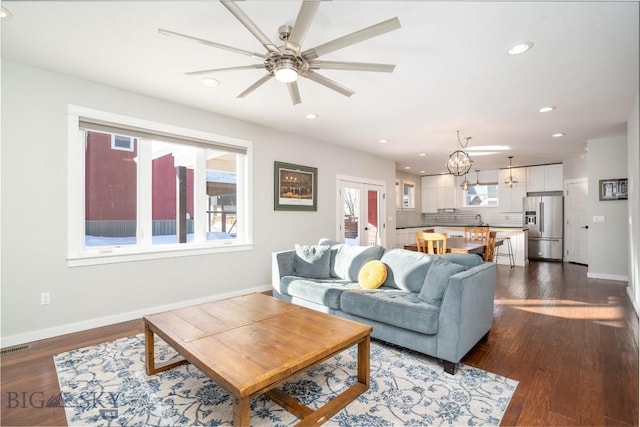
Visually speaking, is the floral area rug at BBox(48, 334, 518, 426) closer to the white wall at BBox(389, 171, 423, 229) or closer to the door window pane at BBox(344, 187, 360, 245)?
the door window pane at BBox(344, 187, 360, 245)

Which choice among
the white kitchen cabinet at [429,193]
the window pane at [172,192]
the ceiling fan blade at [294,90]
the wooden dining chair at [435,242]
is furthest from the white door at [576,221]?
the window pane at [172,192]

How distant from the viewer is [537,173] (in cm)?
789

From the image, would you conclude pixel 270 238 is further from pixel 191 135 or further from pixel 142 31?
pixel 142 31

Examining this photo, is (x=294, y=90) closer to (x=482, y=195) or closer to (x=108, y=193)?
(x=108, y=193)

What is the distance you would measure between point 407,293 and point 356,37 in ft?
7.12

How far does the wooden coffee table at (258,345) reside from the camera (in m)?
1.47

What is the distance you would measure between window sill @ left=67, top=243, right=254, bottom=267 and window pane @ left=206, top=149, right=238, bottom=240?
221 millimetres

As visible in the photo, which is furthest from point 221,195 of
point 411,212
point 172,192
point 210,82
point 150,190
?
point 411,212

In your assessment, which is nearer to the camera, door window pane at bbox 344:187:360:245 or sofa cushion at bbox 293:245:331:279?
sofa cushion at bbox 293:245:331:279

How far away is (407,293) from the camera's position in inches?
112

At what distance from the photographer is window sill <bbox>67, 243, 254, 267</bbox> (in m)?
3.05

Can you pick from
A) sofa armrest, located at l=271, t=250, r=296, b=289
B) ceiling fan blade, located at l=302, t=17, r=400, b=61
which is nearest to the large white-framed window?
sofa armrest, located at l=271, t=250, r=296, b=289

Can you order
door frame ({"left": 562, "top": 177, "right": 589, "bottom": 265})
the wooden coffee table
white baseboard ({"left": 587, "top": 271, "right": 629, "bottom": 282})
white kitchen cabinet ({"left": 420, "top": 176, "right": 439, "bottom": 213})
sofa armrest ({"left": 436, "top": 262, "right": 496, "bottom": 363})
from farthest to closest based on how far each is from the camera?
white kitchen cabinet ({"left": 420, "top": 176, "right": 439, "bottom": 213}) → door frame ({"left": 562, "top": 177, "right": 589, "bottom": 265}) → white baseboard ({"left": 587, "top": 271, "right": 629, "bottom": 282}) → sofa armrest ({"left": 436, "top": 262, "right": 496, "bottom": 363}) → the wooden coffee table

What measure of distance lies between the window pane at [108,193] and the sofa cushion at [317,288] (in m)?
1.86
